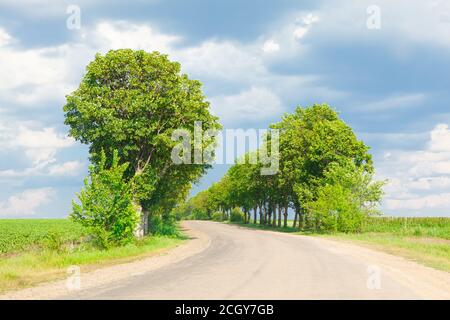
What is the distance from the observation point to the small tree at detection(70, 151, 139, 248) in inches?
1027

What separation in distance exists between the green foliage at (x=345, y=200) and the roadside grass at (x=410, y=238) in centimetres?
181

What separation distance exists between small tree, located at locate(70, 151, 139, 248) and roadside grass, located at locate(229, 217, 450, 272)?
15888mm

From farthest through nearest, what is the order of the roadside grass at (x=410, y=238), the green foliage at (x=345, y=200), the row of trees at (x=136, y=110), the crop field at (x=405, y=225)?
the crop field at (x=405, y=225) → the green foliage at (x=345, y=200) → the row of trees at (x=136, y=110) → the roadside grass at (x=410, y=238)

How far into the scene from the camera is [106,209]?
26297 mm

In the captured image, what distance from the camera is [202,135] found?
3778cm

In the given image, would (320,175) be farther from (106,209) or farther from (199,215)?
(199,215)

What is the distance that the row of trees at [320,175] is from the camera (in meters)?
48.0

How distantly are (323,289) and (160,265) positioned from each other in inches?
350

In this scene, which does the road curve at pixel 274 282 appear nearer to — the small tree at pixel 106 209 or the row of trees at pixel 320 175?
the small tree at pixel 106 209

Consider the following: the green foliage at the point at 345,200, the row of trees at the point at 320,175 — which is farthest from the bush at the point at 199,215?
the green foliage at the point at 345,200

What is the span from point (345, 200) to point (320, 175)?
32.9 feet

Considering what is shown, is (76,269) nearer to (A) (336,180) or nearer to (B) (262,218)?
(A) (336,180)

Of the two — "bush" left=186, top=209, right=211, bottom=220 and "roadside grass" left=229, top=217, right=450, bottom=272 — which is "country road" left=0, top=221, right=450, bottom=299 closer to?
"roadside grass" left=229, top=217, right=450, bottom=272

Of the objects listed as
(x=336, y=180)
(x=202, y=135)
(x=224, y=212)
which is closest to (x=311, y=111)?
(x=336, y=180)
